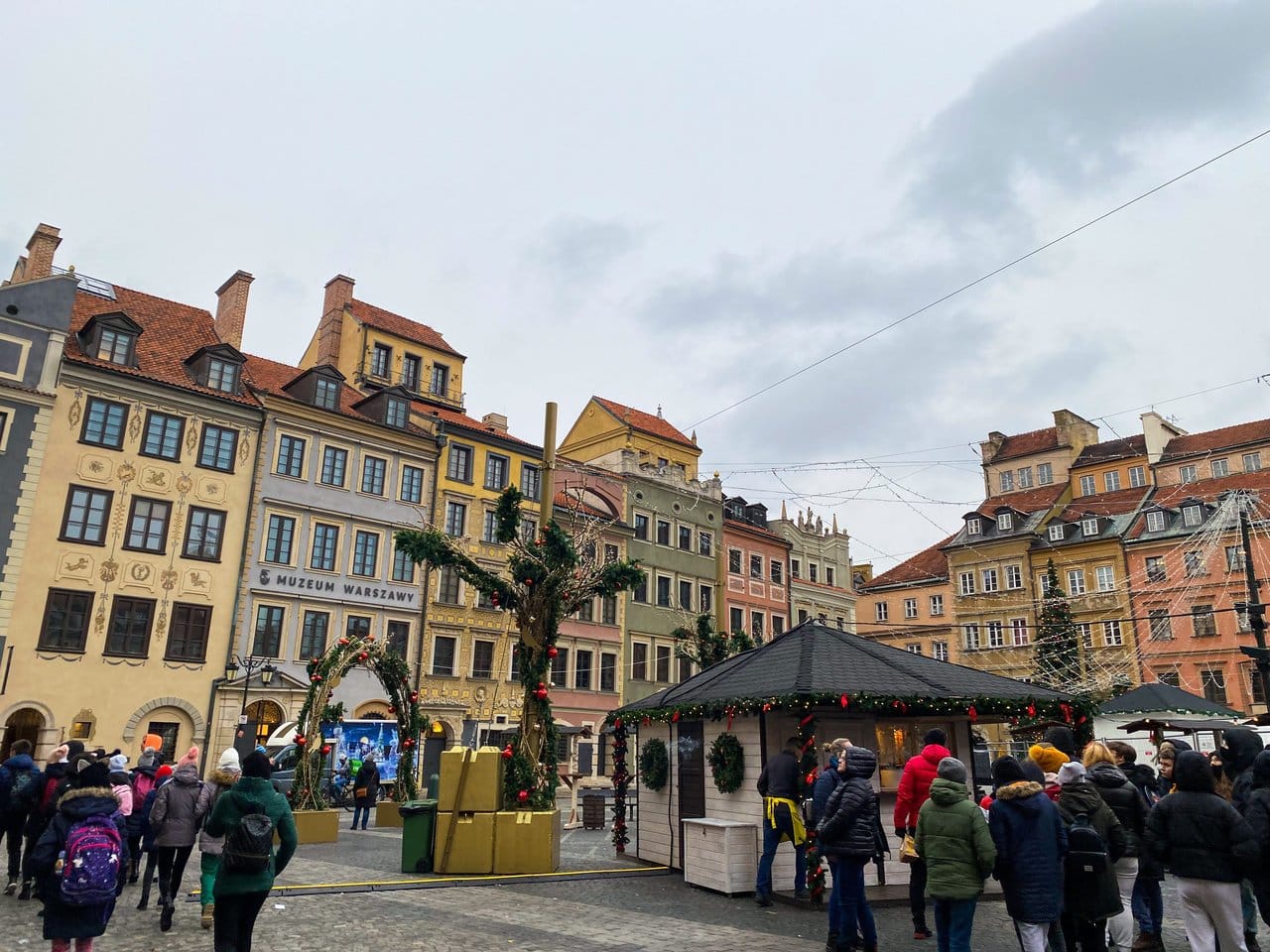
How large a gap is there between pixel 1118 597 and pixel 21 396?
45961 millimetres

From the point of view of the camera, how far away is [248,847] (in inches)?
261

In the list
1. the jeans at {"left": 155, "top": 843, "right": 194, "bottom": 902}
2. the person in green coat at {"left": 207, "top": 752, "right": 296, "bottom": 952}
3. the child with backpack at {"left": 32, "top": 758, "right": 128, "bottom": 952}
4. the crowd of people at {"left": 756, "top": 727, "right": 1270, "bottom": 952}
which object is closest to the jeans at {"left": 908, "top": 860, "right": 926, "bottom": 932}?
the crowd of people at {"left": 756, "top": 727, "right": 1270, "bottom": 952}

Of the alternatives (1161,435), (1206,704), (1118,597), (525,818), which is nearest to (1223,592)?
(1118,597)

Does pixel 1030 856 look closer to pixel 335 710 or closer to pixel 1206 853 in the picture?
pixel 1206 853

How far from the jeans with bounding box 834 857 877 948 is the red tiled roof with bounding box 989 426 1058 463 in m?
50.0

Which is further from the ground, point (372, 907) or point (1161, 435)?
point (1161, 435)

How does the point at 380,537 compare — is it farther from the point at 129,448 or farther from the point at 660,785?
the point at 660,785

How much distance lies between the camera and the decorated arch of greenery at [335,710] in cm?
1873

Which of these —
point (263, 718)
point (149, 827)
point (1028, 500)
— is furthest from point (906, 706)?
point (1028, 500)

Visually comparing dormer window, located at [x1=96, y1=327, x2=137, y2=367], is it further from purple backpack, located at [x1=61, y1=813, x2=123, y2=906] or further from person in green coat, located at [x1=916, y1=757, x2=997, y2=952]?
person in green coat, located at [x1=916, y1=757, x2=997, y2=952]

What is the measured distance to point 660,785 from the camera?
14805mm

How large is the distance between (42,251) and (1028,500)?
160ft

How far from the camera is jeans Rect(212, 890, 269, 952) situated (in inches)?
262

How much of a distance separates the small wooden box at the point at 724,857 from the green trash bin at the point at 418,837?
389 centimetres
